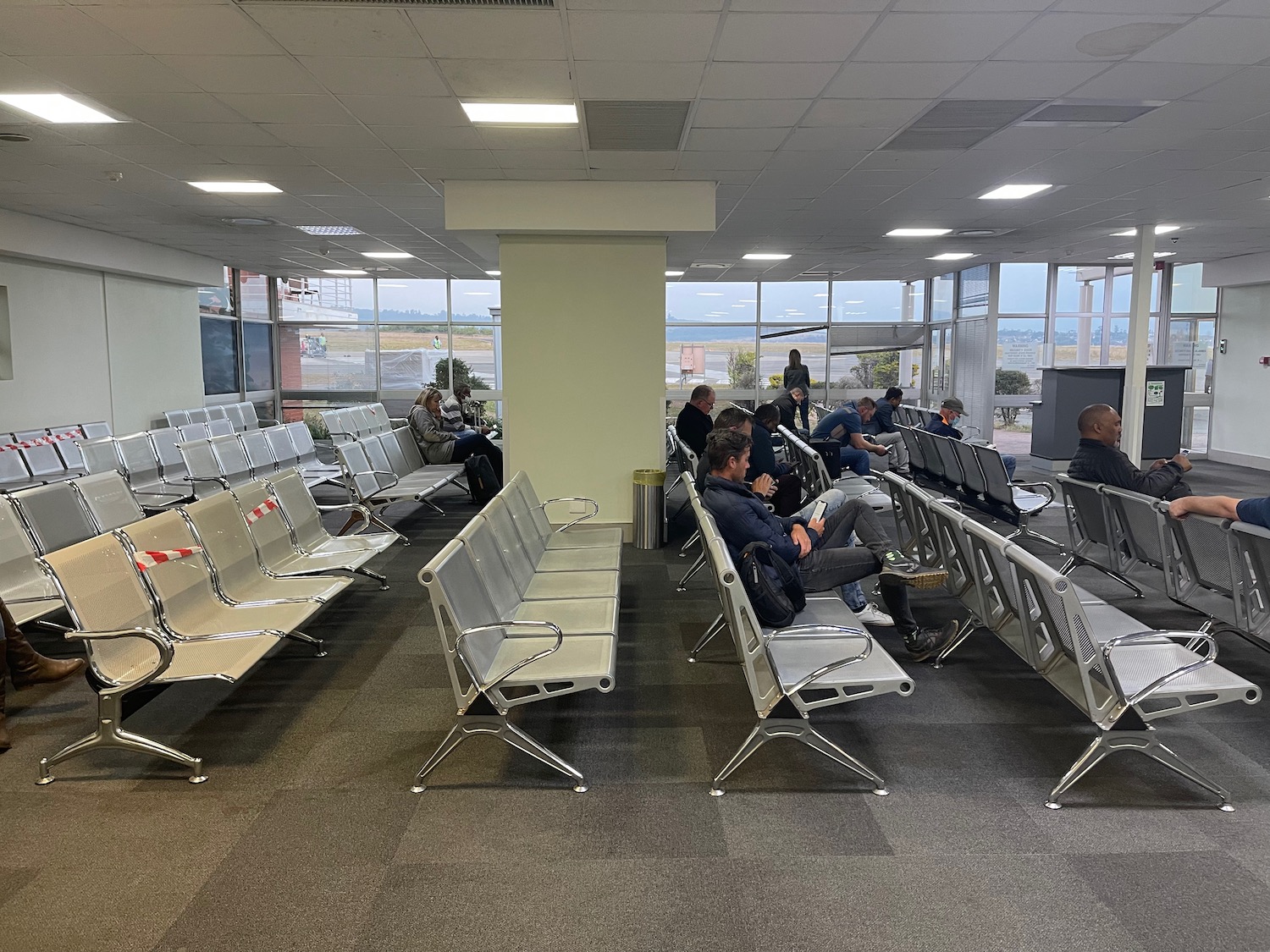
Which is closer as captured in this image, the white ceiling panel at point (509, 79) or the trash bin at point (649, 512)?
the white ceiling panel at point (509, 79)

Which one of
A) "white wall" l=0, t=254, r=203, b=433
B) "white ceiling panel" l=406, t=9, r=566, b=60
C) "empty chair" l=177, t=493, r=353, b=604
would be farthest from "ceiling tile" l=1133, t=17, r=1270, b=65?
"white wall" l=0, t=254, r=203, b=433

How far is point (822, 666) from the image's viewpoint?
334 centimetres

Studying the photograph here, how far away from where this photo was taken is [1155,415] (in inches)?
472

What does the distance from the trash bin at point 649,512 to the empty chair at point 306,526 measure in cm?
239

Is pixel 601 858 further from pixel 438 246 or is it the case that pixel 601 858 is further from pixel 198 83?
pixel 438 246

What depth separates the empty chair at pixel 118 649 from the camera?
10.7 feet

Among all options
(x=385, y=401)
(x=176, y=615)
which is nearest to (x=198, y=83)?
(x=176, y=615)

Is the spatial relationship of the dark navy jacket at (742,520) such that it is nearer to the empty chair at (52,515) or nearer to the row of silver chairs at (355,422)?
the empty chair at (52,515)

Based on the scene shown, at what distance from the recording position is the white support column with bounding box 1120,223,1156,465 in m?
9.35

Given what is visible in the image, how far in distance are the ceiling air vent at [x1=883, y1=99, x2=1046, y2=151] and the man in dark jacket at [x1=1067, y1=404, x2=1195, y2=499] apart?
1852mm

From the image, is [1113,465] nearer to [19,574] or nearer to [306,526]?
[306,526]

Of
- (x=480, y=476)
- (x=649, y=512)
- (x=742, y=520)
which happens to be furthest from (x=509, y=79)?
(x=480, y=476)

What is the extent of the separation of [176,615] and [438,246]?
8.27 meters

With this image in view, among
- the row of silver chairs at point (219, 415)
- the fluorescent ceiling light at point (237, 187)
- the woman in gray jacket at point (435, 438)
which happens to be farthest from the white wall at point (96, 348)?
the woman in gray jacket at point (435, 438)
